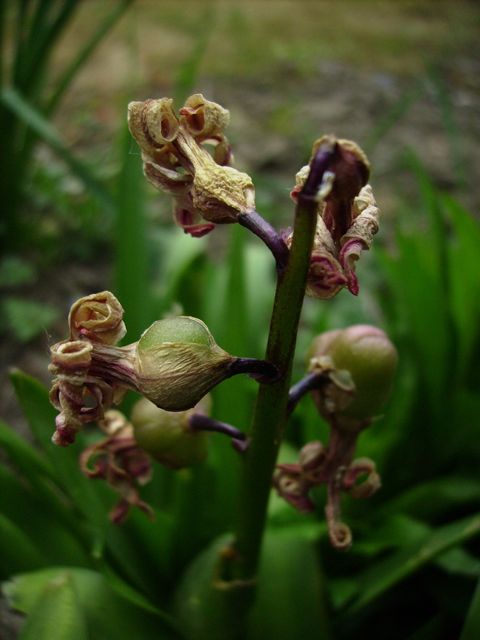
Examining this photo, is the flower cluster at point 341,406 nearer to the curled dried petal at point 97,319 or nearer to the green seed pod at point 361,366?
the green seed pod at point 361,366

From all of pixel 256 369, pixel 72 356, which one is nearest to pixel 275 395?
pixel 256 369

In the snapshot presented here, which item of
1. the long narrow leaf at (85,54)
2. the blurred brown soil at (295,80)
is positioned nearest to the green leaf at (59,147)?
the long narrow leaf at (85,54)

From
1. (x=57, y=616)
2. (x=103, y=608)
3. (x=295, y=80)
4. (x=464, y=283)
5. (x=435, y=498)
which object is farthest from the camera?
(x=295, y=80)

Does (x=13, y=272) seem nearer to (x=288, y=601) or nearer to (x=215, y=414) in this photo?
(x=215, y=414)

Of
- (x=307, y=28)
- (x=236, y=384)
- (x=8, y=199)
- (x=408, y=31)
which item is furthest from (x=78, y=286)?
(x=408, y=31)

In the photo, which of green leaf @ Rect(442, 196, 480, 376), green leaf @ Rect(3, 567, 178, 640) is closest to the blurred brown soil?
green leaf @ Rect(442, 196, 480, 376)

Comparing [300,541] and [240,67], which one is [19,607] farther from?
[240,67]
